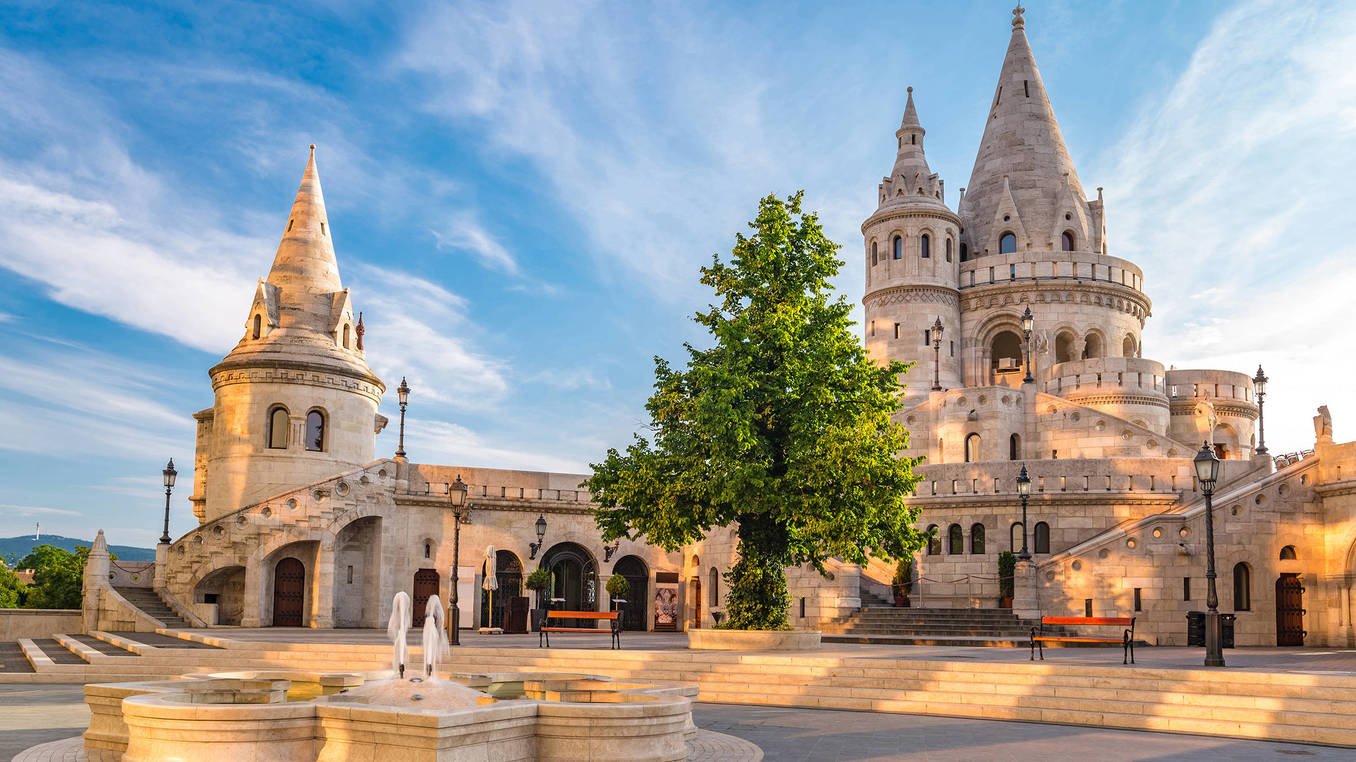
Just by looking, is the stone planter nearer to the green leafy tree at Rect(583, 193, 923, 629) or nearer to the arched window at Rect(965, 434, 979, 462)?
the green leafy tree at Rect(583, 193, 923, 629)

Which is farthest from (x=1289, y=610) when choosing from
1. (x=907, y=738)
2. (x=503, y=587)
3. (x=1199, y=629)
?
(x=503, y=587)

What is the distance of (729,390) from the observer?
935 inches

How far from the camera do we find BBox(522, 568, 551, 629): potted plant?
1435 inches

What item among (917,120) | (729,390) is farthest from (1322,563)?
(917,120)

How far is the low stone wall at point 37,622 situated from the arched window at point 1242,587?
3234 centimetres

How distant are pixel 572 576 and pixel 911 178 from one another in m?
27.9

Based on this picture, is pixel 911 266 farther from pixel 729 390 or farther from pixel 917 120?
pixel 729 390

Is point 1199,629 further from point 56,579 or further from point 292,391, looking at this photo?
point 56,579

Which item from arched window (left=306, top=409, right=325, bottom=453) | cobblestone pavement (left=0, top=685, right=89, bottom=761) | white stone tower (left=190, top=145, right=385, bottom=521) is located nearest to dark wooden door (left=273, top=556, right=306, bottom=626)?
white stone tower (left=190, top=145, right=385, bottom=521)

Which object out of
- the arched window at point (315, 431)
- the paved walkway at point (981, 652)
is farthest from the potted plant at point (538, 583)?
the arched window at point (315, 431)

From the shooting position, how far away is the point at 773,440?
25141 mm

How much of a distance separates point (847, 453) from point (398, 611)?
12.4 metres

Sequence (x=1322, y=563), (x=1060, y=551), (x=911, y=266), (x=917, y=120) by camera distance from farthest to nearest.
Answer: (x=917, y=120)
(x=911, y=266)
(x=1060, y=551)
(x=1322, y=563)

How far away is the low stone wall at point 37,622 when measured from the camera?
1255 inches
